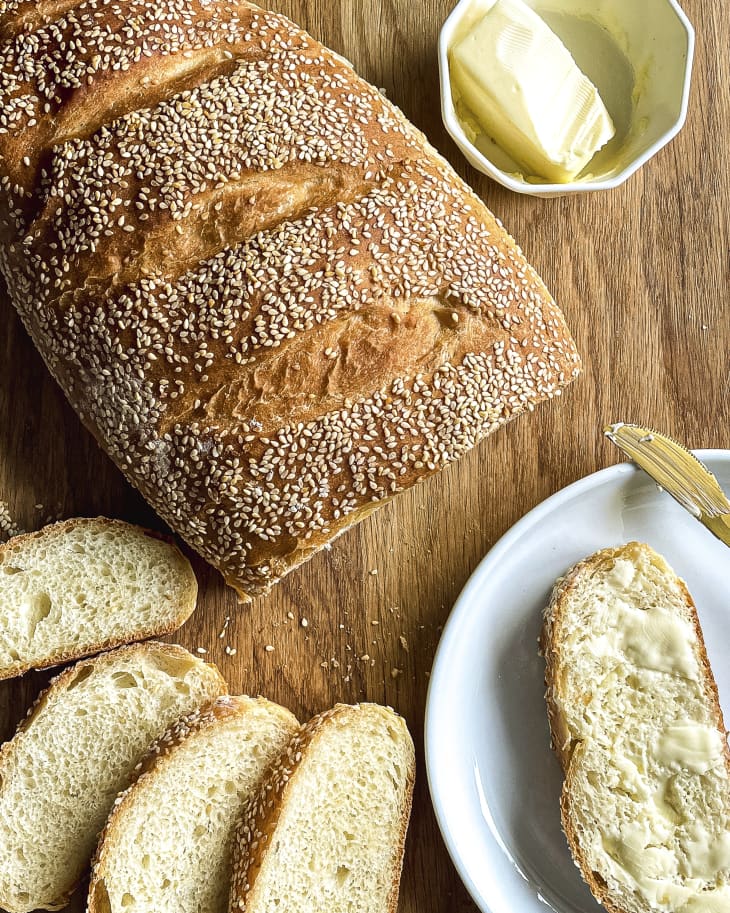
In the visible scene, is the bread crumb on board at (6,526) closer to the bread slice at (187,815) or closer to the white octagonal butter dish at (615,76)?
the bread slice at (187,815)

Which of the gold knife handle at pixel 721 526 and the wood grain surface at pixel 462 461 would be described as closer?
the gold knife handle at pixel 721 526

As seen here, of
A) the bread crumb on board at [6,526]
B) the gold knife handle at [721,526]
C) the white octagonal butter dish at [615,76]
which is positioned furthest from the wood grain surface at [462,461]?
the gold knife handle at [721,526]

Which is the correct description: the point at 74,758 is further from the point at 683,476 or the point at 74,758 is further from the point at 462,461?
the point at 683,476

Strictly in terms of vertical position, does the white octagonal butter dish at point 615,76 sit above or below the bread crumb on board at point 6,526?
above

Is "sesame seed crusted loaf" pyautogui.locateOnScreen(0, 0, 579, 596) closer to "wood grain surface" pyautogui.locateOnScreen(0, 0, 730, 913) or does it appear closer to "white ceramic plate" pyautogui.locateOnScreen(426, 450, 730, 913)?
"wood grain surface" pyautogui.locateOnScreen(0, 0, 730, 913)

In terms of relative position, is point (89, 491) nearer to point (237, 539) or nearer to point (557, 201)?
point (237, 539)

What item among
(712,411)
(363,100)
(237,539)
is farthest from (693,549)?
(363,100)
